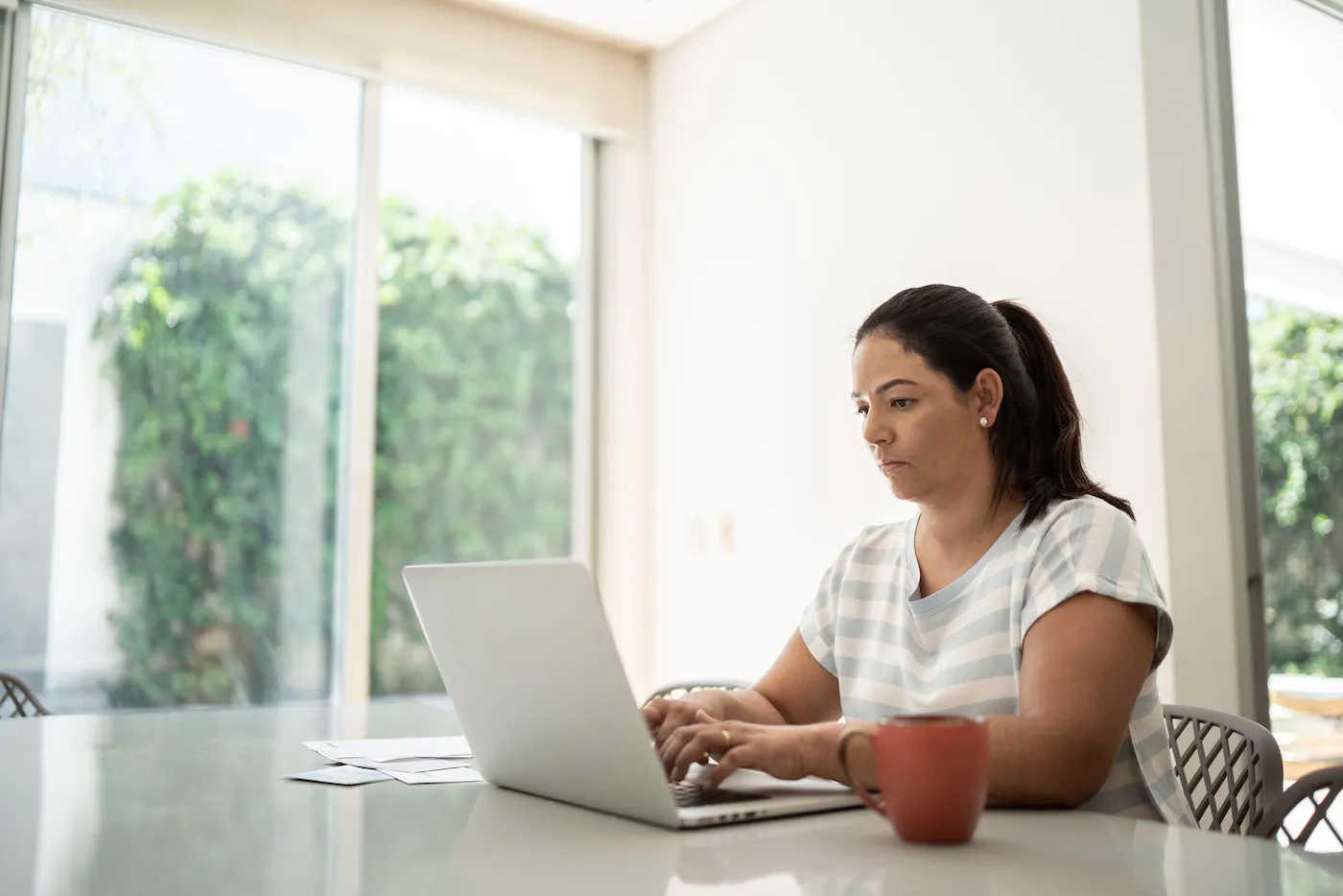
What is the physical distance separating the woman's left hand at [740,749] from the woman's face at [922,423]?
465 millimetres

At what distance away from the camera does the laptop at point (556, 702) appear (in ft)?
2.76

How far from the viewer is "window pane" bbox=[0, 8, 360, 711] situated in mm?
2768

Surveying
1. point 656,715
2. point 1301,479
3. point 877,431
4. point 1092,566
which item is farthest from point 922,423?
point 1301,479

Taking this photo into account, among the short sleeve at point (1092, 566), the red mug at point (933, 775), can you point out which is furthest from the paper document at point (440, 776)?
the short sleeve at point (1092, 566)

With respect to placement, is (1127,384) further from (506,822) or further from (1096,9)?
(506,822)

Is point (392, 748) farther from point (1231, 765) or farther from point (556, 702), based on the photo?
point (1231, 765)

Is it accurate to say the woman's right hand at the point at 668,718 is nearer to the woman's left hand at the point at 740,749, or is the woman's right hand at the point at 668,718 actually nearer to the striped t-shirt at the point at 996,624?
the woman's left hand at the point at 740,749

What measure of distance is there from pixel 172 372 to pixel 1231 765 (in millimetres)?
2549

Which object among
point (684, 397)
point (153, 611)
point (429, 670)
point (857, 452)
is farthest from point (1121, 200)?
point (153, 611)

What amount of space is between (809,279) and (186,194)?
1623 millimetres

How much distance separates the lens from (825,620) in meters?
1.49

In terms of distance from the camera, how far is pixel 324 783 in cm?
105

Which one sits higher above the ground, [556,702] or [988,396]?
[988,396]

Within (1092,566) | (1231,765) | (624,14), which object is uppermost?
(624,14)
